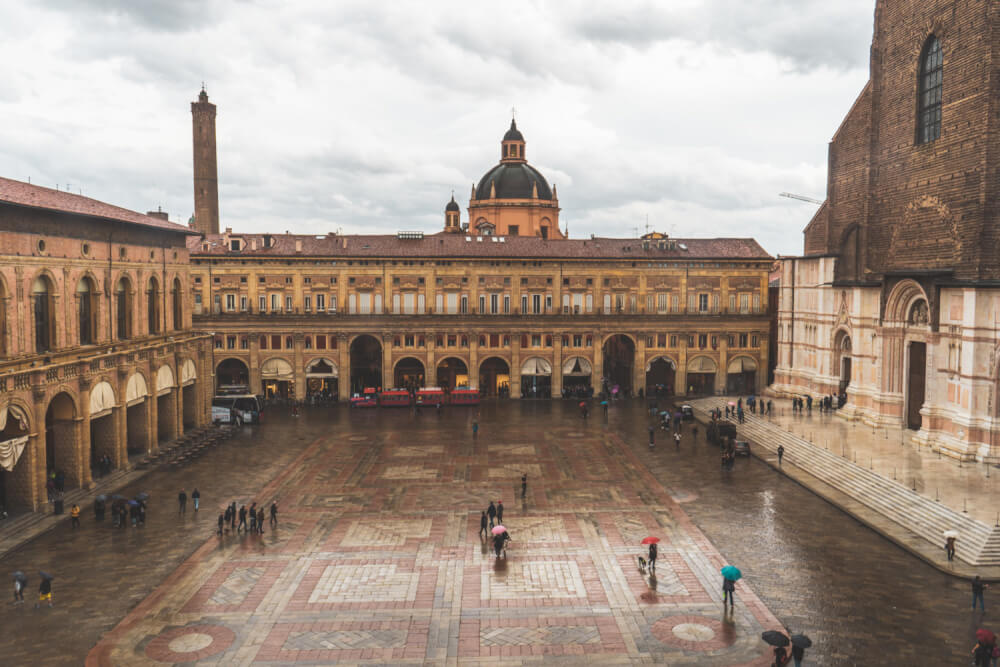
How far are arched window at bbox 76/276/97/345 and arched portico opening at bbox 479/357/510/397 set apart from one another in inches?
1457

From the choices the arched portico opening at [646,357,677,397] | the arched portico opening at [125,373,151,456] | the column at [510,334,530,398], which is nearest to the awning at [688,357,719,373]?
the arched portico opening at [646,357,677,397]

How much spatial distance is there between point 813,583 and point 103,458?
121 feet

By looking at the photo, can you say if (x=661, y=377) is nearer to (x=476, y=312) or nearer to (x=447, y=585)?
(x=476, y=312)

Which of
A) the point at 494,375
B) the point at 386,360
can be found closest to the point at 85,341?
the point at 386,360

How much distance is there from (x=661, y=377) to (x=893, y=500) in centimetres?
3960

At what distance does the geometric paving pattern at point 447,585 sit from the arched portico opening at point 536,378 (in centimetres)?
2928

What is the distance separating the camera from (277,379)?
70500mm

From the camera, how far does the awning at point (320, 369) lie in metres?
70.6

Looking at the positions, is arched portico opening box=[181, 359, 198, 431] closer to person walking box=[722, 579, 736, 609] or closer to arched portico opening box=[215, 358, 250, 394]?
arched portico opening box=[215, 358, 250, 394]

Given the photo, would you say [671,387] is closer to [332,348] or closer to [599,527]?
[332,348]

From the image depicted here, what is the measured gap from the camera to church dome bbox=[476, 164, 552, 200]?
95.0 metres

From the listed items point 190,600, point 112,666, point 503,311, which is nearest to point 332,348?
point 503,311

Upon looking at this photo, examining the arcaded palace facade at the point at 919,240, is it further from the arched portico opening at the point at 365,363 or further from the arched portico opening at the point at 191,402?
the arched portico opening at the point at 191,402

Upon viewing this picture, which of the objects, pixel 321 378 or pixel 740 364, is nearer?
pixel 321 378
